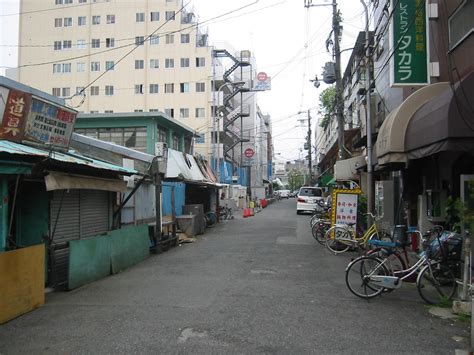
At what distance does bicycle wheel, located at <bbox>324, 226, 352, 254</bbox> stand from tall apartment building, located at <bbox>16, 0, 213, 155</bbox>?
46.0 metres

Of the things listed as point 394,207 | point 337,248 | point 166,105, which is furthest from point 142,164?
point 166,105

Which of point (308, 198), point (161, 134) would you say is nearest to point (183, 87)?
point (308, 198)

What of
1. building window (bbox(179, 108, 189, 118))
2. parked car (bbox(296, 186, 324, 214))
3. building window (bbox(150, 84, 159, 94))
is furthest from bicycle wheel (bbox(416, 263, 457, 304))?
building window (bbox(150, 84, 159, 94))

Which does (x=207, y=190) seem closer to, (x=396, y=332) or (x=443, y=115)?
(x=443, y=115)

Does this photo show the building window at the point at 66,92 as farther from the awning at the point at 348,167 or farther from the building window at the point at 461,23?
the building window at the point at 461,23

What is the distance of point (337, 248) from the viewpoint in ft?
46.7

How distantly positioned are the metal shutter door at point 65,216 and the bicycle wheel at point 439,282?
7.32 metres

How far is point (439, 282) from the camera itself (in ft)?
25.2

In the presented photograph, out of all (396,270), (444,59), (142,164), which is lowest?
(396,270)

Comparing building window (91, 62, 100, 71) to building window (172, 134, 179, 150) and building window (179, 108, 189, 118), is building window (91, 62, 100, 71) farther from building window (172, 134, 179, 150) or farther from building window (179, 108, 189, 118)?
building window (172, 134, 179, 150)

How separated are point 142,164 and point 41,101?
7844 mm

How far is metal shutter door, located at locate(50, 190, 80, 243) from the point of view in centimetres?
1016

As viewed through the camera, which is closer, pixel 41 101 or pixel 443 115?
pixel 443 115

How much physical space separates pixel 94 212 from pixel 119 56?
2207 inches
